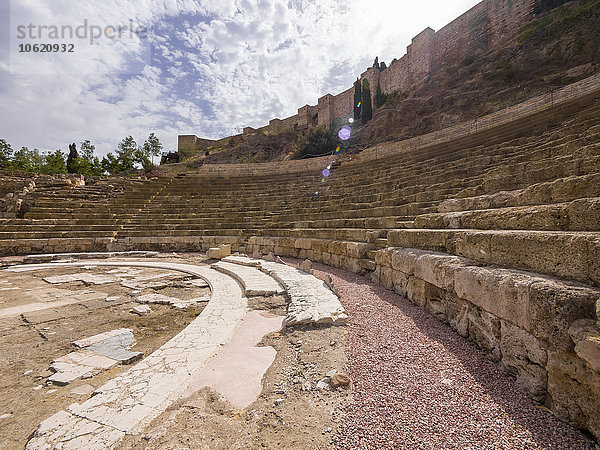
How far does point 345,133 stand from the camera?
107 feet

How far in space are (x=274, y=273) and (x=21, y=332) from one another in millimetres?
4054

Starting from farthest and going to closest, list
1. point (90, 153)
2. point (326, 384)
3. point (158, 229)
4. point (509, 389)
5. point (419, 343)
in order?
point (90, 153) → point (158, 229) → point (419, 343) → point (326, 384) → point (509, 389)

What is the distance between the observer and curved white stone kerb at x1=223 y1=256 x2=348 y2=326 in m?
3.23

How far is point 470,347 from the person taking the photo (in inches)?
99.3

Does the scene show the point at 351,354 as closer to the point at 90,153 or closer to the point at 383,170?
the point at 383,170

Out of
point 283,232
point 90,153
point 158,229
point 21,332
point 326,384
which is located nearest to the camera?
point 326,384

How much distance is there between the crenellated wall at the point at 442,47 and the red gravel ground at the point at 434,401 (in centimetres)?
3241

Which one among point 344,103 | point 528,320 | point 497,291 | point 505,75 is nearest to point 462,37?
point 505,75

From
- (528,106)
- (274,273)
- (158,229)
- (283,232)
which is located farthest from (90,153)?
(528,106)

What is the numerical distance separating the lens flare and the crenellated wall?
3.29 metres

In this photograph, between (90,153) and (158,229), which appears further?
(90,153)

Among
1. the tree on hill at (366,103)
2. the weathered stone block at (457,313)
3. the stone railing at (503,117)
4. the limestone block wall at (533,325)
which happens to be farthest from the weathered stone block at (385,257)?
the tree on hill at (366,103)

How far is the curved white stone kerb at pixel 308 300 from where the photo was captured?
10.6 ft

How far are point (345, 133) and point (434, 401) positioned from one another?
3361 centimetres
